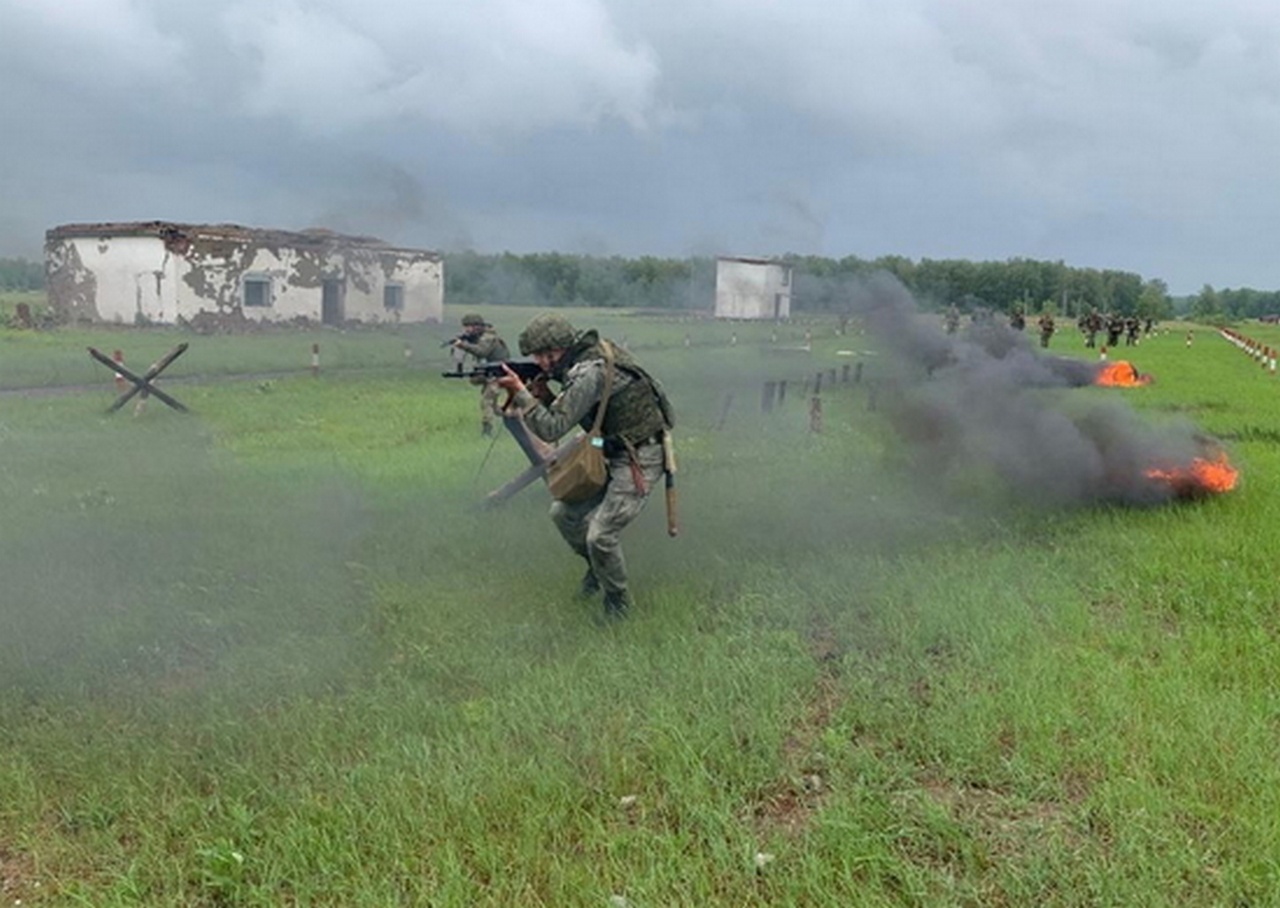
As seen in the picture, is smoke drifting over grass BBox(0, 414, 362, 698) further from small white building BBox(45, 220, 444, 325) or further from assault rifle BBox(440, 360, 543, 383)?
small white building BBox(45, 220, 444, 325)

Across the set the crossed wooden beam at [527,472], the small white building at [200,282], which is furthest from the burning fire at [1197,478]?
the small white building at [200,282]

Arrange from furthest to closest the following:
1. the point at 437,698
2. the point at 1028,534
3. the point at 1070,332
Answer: the point at 1070,332 < the point at 1028,534 < the point at 437,698

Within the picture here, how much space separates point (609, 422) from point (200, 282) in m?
26.3

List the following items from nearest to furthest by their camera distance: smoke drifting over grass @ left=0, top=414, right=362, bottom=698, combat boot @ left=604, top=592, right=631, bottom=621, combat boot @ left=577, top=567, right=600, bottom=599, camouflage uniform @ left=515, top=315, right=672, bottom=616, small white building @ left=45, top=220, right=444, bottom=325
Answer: smoke drifting over grass @ left=0, top=414, right=362, bottom=698, camouflage uniform @ left=515, top=315, right=672, bottom=616, combat boot @ left=604, top=592, right=631, bottom=621, combat boot @ left=577, top=567, right=600, bottom=599, small white building @ left=45, top=220, right=444, bottom=325

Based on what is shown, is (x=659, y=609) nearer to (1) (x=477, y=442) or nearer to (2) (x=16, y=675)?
(2) (x=16, y=675)

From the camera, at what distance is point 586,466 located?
6.08m

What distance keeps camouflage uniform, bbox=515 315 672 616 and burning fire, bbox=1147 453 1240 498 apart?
551 centimetres

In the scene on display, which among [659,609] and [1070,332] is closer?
[659,609]

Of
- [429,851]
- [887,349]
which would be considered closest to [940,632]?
[429,851]

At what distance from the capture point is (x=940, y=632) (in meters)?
5.94

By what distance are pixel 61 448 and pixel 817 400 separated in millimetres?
9123

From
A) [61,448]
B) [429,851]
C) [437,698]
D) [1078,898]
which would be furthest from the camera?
[61,448]

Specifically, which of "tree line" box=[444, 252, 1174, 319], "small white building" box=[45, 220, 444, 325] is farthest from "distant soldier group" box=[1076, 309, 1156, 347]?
"small white building" box=[45, 220, 444, 325]

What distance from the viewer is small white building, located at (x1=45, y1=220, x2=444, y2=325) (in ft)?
90.3
